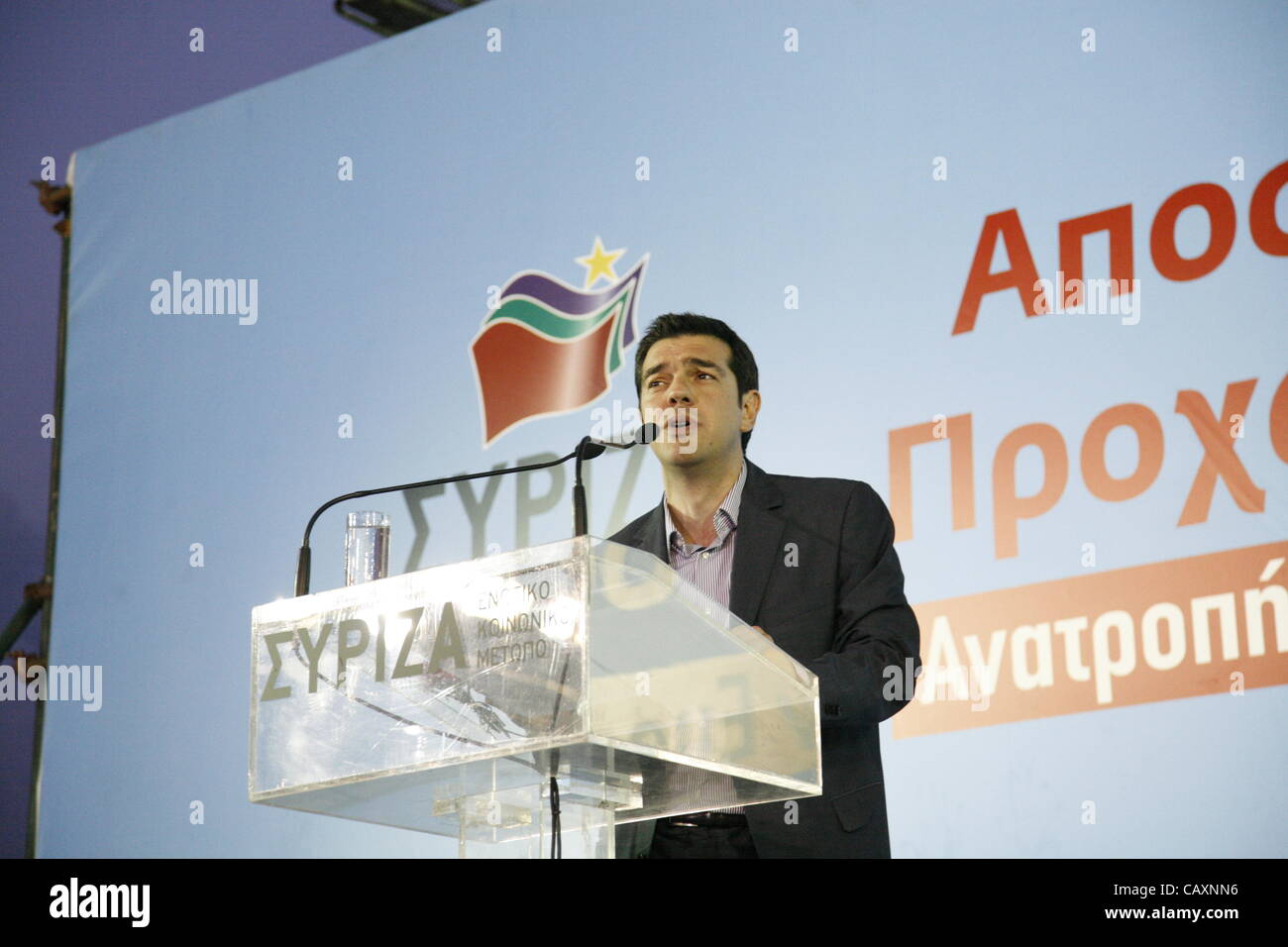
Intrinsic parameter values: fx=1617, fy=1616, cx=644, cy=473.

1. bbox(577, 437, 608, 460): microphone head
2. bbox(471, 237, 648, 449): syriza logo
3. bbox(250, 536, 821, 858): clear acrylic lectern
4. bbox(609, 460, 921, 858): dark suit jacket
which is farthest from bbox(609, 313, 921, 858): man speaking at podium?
bbox(471, 237, 648, 449): syriza logo

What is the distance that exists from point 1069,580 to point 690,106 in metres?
1.41

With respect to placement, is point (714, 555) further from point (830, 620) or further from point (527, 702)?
point (527, 702)

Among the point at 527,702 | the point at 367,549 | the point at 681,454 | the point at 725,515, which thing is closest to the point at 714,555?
the point at 725,515

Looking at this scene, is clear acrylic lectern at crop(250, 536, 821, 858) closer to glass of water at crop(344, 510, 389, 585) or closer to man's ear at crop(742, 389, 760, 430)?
glass of water at crop(344, 510, 389, 585)

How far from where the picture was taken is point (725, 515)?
94.3 inches

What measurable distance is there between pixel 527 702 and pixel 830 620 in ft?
2.39

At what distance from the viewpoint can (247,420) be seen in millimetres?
4148

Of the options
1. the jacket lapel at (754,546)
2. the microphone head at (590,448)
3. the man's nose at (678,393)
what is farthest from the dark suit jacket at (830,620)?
the microphone head at (590,448)

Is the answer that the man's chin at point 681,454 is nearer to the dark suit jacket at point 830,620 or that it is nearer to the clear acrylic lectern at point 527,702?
the dark suit jacket at point 830,620

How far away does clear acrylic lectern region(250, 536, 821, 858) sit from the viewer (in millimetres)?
1550

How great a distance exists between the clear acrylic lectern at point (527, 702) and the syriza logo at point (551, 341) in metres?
1.81

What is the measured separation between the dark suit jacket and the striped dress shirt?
0.07 feet

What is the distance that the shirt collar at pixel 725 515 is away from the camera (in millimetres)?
2383
